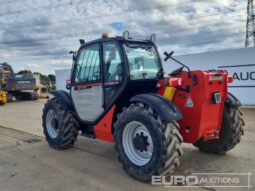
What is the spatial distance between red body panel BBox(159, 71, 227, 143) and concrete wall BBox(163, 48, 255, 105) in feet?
27.0

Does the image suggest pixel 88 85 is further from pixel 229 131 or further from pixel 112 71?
pixel 229 131

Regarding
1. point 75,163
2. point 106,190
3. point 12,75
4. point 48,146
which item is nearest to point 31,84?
point 12,75

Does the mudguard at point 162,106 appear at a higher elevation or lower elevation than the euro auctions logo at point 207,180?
higher

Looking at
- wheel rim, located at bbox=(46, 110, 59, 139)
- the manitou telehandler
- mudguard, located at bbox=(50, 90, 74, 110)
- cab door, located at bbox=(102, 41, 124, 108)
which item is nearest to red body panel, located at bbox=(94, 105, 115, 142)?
the manitou telehandler

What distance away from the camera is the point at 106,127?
5.34m

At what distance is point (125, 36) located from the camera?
17.3 feet

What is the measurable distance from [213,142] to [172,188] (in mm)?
1706

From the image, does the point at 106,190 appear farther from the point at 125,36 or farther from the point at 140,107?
the point at 125,36

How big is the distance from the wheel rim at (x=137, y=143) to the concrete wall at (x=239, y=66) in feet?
29.5

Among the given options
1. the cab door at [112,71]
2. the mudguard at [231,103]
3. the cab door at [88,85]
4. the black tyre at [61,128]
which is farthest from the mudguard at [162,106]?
the black tyre at [61,128]

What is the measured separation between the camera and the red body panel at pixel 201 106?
4539mm

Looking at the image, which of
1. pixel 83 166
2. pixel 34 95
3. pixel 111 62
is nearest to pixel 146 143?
pixel 83 166

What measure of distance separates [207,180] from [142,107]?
1.33m

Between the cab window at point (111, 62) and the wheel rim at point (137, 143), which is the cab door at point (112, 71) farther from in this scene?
the wheel rim at point (137, 143)
